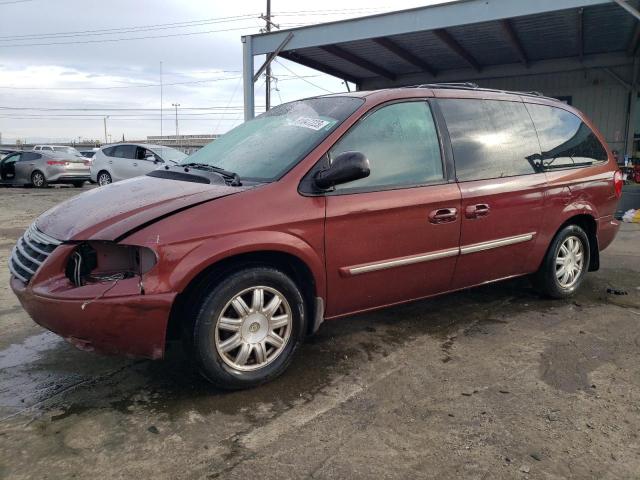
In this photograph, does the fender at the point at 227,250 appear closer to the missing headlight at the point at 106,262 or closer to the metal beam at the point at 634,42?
the missing headlight at the point at 106,262

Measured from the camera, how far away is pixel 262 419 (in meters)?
2.66

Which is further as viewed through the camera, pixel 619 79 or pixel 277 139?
pixel 619 79

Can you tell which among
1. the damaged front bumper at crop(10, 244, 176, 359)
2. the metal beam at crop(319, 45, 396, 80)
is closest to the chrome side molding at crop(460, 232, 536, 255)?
the damaged front bumper at crop(10, 244, 176, 359)

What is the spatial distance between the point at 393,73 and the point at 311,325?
14.5m

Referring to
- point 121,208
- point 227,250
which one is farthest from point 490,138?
point 121,208

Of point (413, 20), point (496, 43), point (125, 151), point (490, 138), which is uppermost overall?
point (496, 43)

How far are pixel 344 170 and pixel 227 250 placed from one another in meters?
0.80

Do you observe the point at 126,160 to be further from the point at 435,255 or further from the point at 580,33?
the point at 435,255

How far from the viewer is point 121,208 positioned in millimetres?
2881

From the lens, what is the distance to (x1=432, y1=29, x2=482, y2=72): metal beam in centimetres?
1191

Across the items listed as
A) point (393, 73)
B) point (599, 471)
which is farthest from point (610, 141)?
point (599, 471)

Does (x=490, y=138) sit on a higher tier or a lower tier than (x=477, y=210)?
higher

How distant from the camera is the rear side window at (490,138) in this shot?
12.3 feet

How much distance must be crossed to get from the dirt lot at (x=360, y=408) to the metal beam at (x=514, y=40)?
8948 mm
